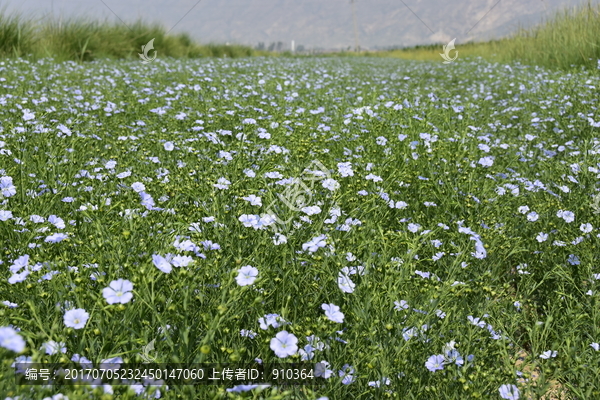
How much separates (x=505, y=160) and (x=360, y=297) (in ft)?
10.9

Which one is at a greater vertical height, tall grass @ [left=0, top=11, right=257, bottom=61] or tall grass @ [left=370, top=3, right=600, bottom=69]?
tall grass @ [left=0, top=11, right=257, bottom=61]

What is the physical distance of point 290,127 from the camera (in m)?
4.77

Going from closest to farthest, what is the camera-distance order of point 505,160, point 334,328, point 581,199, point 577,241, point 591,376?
point 334,328
point 591,376
point 577,241
point 581,199
point 505,160

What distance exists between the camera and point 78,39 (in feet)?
40.3

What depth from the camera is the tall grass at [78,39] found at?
420 inches

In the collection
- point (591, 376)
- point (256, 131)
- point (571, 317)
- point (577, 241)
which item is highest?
point (256, 131)

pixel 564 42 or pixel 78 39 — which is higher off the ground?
pixel 78 39

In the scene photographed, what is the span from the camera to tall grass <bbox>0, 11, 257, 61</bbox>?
10.7 meters

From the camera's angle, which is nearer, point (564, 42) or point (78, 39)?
point (564, 42)

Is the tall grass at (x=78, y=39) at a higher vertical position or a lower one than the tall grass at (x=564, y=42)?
higher

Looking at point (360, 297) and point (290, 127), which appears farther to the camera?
point (290, 127)

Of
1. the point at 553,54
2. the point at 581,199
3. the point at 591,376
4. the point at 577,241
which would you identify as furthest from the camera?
the point at 553,54

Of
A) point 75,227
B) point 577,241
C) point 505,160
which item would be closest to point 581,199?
point 577,241

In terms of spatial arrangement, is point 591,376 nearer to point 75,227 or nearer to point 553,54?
point 75,227
